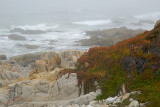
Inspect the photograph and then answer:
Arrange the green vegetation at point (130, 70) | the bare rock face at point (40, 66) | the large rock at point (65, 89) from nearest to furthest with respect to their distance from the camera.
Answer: the green vegetation at point (130, 70)
the large rock at point (65, 89)
the bare rock face at point (40, 66)

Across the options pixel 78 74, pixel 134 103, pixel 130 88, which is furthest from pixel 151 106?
pixel 78 74

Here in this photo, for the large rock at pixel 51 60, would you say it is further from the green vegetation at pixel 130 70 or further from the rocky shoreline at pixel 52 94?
the green vegetation at pixel 130 70

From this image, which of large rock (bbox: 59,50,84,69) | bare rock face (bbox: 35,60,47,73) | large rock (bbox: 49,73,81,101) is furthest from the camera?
bare rock face (bbox: 35,60,47,73)

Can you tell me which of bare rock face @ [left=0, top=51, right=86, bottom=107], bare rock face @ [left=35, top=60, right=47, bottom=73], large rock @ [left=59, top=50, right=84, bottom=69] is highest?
large rock @ [left=59, top=50, right=84, bottom=69]

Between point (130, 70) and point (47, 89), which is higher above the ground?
point (130, 70)

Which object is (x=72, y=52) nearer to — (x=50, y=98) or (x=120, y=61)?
(x=50, y=98)

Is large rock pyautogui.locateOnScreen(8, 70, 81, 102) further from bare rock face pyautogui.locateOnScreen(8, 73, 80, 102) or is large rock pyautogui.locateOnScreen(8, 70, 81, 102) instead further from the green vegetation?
the green vegetation

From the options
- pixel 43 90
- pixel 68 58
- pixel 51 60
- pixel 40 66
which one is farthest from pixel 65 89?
pixel 51 60

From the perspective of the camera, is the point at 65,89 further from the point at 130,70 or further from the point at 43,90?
the point at 130,70

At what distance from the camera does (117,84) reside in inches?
349

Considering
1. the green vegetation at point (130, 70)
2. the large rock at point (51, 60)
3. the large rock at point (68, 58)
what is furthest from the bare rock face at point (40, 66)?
the green vegetation at point (130, 70)

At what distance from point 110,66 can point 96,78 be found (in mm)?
1112

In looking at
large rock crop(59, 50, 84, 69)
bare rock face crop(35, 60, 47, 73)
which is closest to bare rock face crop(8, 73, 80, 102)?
large rock crop(59, 50, 84, 69)

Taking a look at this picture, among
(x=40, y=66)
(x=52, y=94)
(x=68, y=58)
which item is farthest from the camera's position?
(x=68, y=58)
